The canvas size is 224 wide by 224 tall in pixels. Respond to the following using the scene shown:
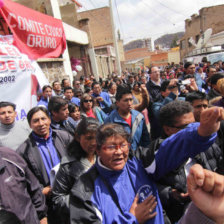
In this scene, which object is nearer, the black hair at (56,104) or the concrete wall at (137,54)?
the black hair at (56,104)

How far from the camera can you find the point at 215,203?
0.58 metres

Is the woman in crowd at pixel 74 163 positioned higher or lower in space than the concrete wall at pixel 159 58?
lower

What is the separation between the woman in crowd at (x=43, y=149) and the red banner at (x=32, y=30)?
2.33 metres

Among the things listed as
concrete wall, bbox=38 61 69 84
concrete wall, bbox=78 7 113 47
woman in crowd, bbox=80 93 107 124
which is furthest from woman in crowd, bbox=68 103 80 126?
concrete wall, bbox=78 7 113 47

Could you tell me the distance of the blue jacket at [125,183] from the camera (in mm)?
989

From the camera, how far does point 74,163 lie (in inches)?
58.0

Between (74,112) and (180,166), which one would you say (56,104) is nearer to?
(74,112)

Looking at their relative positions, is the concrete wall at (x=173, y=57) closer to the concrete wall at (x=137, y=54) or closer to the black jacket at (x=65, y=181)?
the concrete wall at (x=137, y=54)

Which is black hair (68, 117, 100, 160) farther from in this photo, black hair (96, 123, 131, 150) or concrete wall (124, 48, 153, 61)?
concrete wall (124, 48, 153, 61)

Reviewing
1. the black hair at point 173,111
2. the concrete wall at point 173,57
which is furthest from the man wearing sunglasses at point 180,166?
the concrete wall at point 173,57

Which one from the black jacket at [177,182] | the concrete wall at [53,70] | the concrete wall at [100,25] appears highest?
the concrete wall at [100,25]

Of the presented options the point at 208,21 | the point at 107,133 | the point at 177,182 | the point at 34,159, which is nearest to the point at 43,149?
the point at 34,159

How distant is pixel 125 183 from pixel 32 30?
13.5 feet

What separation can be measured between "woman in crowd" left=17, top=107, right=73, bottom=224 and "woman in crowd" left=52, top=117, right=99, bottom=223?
0.38 m
